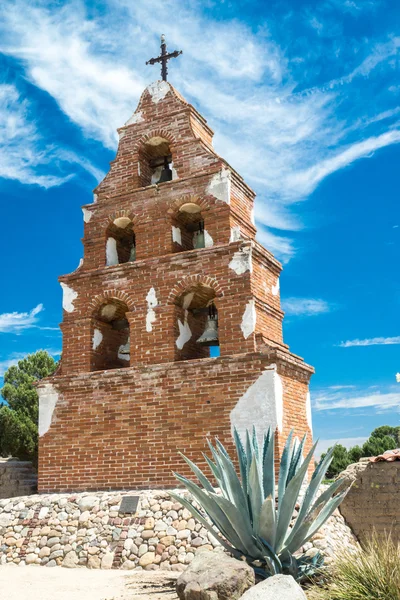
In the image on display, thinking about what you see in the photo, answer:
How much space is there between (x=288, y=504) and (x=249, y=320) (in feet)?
13.7

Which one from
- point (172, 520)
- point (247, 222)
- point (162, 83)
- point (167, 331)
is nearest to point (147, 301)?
point (167, 331)

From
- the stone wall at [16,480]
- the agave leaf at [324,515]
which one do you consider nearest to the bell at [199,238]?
Result: the stone wall at [16,480]

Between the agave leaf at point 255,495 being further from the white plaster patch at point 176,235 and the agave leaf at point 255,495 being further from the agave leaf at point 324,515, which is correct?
the white plaster patch at point 176,235

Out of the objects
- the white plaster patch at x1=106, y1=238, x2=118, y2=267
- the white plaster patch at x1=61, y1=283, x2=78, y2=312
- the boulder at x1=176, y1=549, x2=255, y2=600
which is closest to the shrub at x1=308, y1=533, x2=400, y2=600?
the boulder at x1=176, y1=549, x2=255, y2=600

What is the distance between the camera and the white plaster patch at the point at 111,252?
40.2 ft

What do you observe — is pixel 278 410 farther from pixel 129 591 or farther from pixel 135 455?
pixel 129 591

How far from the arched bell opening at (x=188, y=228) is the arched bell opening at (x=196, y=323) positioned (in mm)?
928

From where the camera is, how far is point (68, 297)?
1210 cm

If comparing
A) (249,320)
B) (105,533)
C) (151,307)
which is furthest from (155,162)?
(105,533)

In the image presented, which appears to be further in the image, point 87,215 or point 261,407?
point 87,215

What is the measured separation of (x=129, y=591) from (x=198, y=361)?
4076 millimetres

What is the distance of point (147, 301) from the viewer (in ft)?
37.1

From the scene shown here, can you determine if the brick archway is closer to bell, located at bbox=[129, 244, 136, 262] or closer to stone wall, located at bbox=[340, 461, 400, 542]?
bell, located at bbox=[129, 244, 136, 262]

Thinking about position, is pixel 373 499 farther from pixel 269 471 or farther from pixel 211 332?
pixel 211 332
